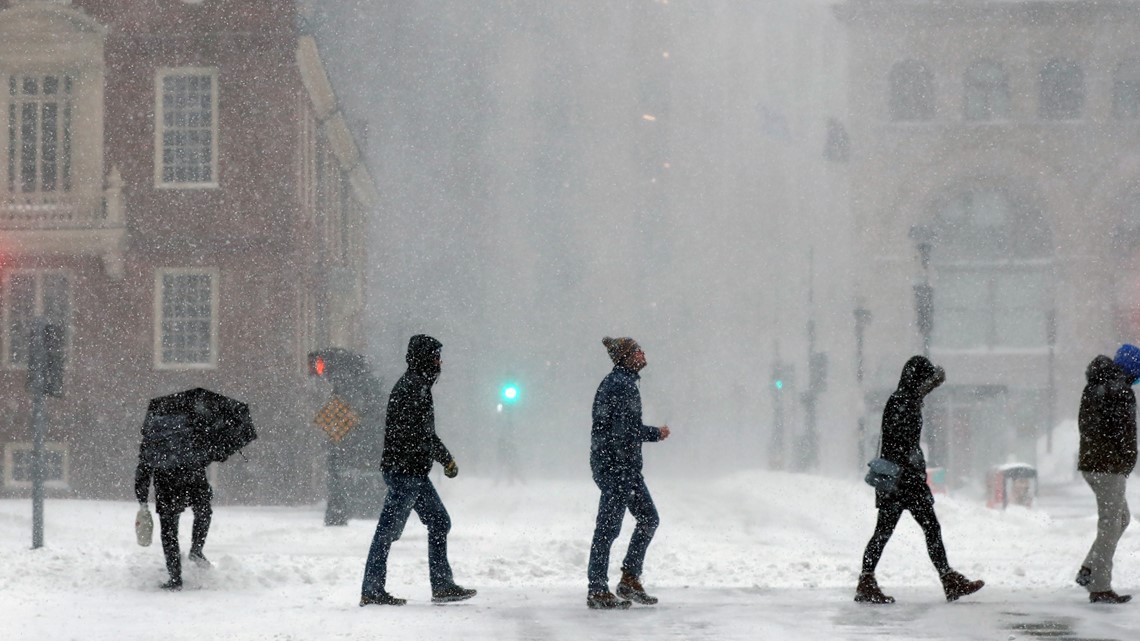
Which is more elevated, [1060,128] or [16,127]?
[1060,128]

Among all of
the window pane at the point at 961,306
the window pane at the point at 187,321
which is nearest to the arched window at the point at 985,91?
the window pane at the point at 961,306

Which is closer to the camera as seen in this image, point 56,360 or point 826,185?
point 56,360

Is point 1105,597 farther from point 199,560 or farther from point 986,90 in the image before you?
point 986,90

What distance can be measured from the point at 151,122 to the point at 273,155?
2.44 m

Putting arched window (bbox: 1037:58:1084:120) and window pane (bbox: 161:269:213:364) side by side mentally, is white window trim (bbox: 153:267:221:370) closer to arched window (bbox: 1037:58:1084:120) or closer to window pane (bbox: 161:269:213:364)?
window pane (bbox: 161:269:213:364)

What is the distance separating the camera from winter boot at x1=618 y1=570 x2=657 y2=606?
1072 cm

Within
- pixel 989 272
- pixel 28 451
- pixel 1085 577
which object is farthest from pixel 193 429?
pixel 989 272

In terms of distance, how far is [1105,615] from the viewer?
32.5ft

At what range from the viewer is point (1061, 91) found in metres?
57.7

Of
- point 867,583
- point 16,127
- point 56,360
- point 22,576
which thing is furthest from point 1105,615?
point 16,127

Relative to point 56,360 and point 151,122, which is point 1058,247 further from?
point 56,360

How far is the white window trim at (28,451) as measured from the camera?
1144 inches

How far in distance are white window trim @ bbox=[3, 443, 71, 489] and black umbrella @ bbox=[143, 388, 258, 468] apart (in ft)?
58.4

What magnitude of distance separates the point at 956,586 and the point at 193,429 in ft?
19.6
